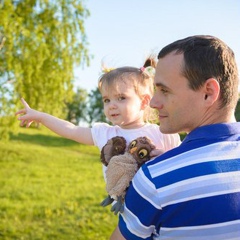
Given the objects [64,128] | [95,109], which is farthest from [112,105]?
[95,109]

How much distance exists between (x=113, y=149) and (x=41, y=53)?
9925 mm

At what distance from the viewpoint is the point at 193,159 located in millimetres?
1508

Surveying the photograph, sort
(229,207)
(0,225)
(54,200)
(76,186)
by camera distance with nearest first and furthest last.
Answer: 1. (229,207)
2. (0,225)
3. (54,200)
4. (76,186)

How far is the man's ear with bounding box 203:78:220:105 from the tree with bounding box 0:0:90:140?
986 centimetres

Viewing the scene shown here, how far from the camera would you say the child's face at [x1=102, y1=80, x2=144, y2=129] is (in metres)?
2.57

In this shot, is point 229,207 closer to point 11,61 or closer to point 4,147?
point 11,61

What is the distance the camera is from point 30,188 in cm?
1202

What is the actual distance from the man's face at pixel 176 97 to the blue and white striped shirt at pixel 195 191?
4.1 inches

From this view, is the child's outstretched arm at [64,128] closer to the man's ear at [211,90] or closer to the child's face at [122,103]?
the child's face at [122,103]

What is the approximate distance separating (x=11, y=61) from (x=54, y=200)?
3.95m

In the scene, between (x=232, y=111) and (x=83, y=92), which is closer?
(x=232, y=111)

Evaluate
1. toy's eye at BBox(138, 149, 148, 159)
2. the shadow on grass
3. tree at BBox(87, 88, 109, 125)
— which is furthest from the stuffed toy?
tree at BBox(87, 88, 109, 125)

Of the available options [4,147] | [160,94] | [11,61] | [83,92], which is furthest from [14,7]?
[83,92]

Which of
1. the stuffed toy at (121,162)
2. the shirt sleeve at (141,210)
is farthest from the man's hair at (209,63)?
the stuffed toy at (121,162)
